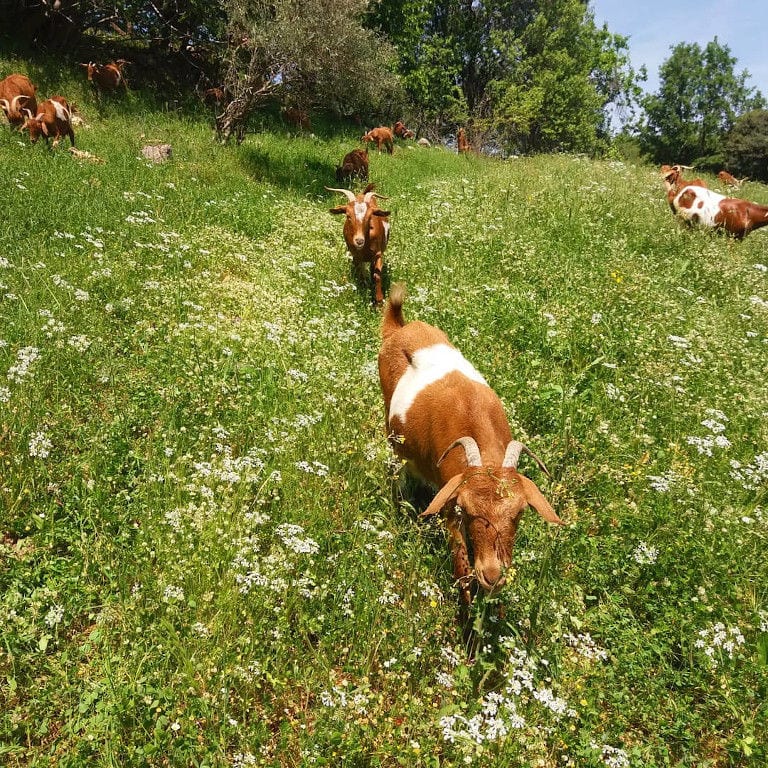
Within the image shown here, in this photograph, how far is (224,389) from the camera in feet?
15.1

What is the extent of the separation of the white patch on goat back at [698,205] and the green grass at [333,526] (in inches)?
165

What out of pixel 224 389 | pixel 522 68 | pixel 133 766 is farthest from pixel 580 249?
pixel 522 68

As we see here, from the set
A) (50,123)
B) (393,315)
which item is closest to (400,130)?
(50,123)

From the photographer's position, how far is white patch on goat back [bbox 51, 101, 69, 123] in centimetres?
1077

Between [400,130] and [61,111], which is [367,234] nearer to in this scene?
[61,111]

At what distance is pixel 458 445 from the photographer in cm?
370

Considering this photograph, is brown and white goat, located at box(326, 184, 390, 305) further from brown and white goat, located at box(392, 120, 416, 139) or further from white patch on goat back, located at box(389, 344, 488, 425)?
brown and white goat, located at box(392, 120, 416, 139)

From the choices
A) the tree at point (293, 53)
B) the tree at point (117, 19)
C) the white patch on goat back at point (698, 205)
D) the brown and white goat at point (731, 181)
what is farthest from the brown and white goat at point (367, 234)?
the brown and white goat at point (731, 181)

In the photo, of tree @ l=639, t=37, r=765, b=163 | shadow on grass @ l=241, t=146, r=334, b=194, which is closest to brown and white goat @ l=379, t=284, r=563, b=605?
shadow on grass @ l=241, t=146, r=334, b=194

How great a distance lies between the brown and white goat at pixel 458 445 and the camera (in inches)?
118

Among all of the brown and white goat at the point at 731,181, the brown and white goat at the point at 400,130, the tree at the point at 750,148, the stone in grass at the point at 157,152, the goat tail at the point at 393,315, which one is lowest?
the goat tail at the point at 393,315

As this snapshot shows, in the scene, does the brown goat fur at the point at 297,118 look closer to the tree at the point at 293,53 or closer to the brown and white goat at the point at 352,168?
the tree at the point at 293,53

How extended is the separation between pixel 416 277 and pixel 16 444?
6408 millimetres

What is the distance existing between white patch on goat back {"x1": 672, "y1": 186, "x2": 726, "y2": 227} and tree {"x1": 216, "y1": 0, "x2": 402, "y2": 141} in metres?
9.51
